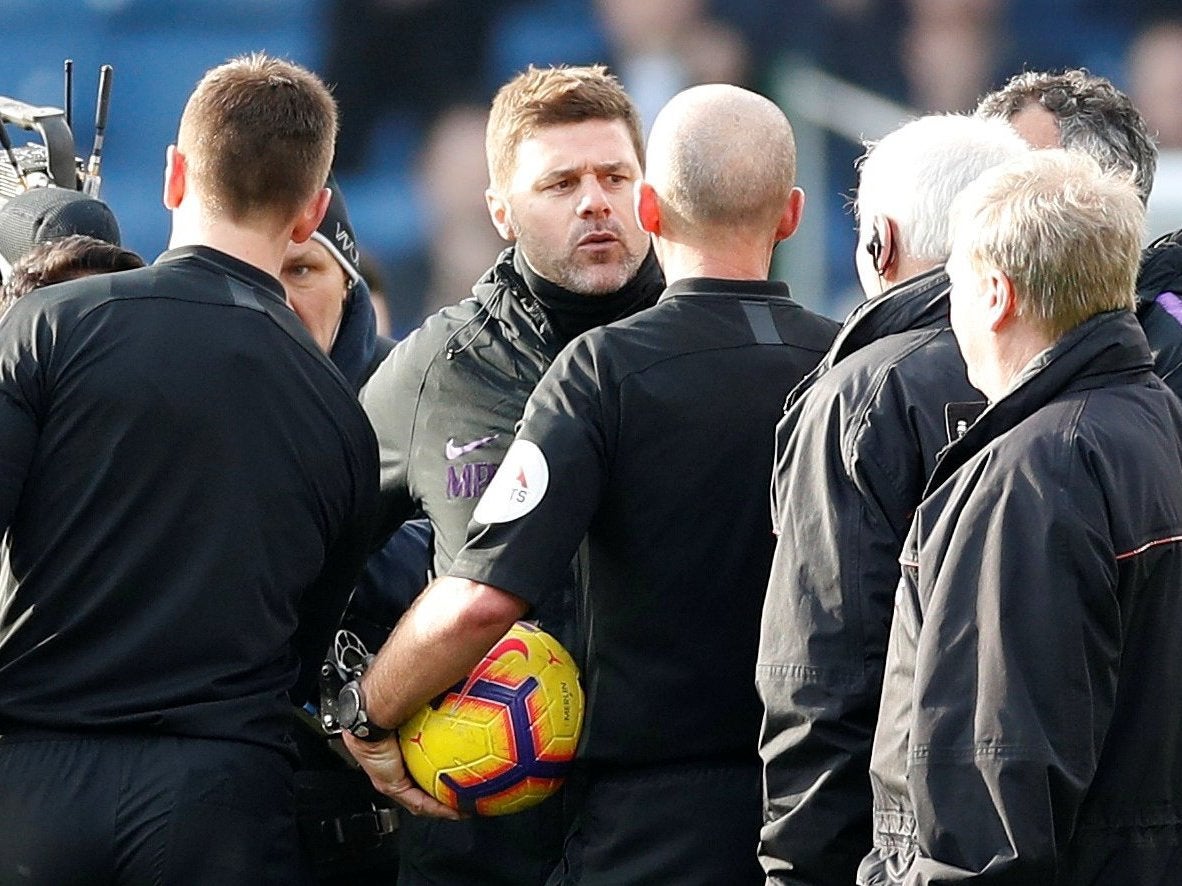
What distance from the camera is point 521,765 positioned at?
9.87 feet

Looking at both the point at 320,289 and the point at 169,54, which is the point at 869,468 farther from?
the point at 169,54

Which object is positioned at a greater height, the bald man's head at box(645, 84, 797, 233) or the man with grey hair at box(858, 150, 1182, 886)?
the bald man's head at box(645, 84, 797, 233)

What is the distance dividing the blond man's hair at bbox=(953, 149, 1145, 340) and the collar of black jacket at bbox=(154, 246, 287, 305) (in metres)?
1.25

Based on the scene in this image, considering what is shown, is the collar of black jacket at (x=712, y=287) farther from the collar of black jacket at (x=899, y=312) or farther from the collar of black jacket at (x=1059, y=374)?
the collar of black jacket at (x=1059, y=374)

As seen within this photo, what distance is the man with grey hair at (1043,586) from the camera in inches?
85.4

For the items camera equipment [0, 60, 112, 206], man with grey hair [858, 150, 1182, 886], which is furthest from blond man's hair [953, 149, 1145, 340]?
camera equipment [0, 60, 112, 206]

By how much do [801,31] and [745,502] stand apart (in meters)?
3.88

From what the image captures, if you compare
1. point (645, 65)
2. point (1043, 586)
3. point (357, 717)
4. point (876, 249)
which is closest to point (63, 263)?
point (357, 717)

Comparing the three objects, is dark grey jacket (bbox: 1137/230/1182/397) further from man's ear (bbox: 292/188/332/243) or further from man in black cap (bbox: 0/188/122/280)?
man in black cap (bbox: 0/188/122/280)

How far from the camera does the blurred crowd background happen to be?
21.1 ft

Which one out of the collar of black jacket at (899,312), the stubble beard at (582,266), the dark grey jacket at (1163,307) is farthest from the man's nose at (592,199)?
the dark grey jacket at (1163,307)

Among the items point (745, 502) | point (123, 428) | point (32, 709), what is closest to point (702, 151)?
point (745, 502)

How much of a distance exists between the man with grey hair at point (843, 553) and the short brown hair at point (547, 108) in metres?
1.09

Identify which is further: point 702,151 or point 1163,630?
point 702,151
